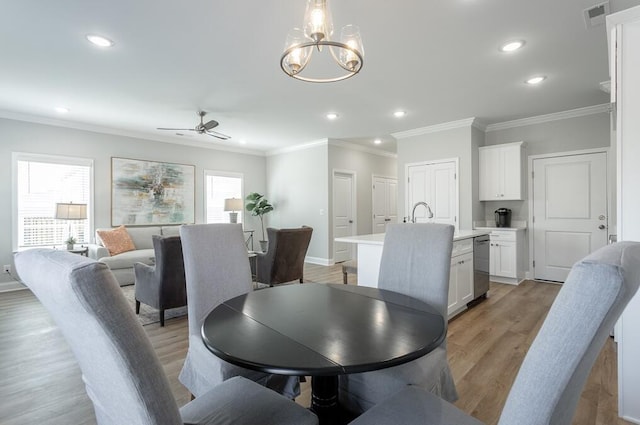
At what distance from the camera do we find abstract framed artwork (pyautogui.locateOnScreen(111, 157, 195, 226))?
18.5 feet

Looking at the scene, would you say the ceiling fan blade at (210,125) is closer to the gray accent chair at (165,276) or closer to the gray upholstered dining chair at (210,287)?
the gray accent chair at (165,276)

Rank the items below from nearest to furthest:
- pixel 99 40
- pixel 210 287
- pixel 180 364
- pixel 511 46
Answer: pixel 210 287
pixel 180 364
pixel 99 40
pixel 511 46

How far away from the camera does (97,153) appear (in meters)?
5.44

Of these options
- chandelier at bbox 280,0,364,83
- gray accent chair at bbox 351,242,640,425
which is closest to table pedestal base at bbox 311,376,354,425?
gray accent chair at bbox 351,242,640,425

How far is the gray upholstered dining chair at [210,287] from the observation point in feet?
4.95

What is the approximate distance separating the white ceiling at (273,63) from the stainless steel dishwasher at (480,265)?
1846 mm

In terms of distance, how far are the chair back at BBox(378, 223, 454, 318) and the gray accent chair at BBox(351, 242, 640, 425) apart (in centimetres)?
98

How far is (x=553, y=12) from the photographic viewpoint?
239cm

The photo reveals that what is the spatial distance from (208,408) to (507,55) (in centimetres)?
365

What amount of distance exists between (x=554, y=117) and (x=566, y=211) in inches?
56.6

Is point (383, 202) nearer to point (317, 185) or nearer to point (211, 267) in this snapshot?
point (317, 185)

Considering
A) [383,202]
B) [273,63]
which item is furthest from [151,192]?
[383,202]

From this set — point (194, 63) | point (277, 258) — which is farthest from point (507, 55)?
point (277, 258)

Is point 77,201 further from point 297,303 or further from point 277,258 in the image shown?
point 297,303
